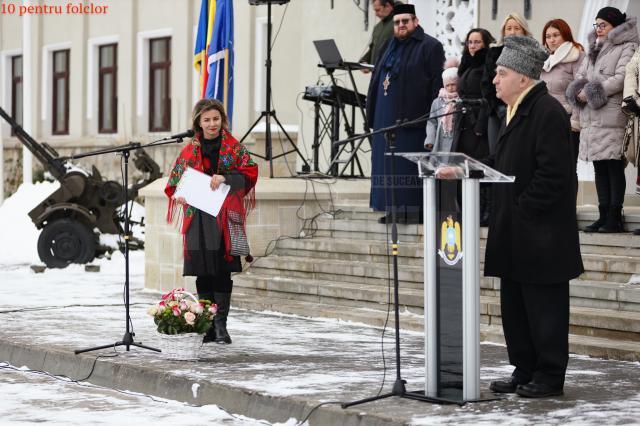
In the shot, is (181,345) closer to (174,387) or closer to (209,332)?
(174,387)

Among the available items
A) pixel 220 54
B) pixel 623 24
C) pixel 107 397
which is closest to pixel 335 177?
pixel 220 54

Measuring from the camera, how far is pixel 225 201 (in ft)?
33.4

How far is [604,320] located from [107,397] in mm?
3588

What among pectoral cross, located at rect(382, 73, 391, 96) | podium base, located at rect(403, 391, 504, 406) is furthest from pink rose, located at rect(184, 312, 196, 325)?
pectoral cross, located at rect(382, 73, 391, 96)

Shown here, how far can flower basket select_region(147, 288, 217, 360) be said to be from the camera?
9.30 metres

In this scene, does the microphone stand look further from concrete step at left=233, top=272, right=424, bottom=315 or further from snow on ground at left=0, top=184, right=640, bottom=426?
concrete step at left=233, top=272, right=424, bottom=315

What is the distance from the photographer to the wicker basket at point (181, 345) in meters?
9.34

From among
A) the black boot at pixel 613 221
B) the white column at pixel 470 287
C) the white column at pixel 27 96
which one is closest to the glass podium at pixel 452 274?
the white column at pixel 470 287

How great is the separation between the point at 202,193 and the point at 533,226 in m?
3.14

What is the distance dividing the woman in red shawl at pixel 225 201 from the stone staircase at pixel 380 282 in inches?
51.8

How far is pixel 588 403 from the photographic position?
25.1ft

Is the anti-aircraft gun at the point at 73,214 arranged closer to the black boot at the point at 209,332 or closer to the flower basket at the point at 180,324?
the black boot at the point at 209,332

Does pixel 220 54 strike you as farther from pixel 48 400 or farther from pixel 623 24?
pixel 48 400

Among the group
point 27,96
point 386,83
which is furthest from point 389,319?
point 27,96
